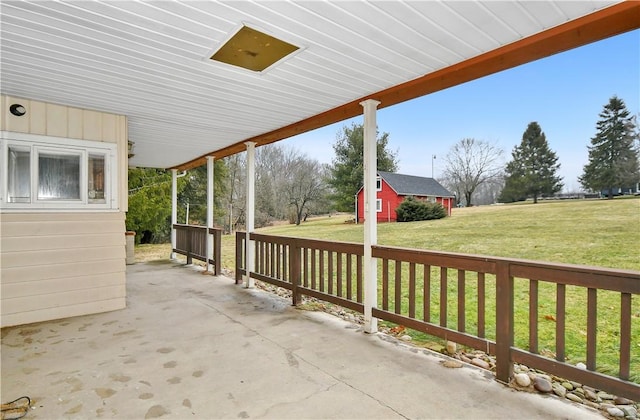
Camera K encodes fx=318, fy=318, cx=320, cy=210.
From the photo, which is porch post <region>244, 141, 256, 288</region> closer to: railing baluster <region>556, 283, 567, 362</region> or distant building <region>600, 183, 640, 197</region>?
railing baluster <region>556, 283, 567, 362</region>

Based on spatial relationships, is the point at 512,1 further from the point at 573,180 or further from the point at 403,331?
the point at 573,180

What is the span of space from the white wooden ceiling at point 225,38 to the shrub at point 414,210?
8846 mm

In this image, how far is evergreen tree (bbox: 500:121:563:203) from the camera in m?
16.8

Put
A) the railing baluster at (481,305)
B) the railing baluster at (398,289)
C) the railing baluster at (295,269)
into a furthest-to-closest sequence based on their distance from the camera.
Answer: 1. the railing baluster at (295,269)
2. the railing baluster at (398,289)
3. the railing baluster at (481,305)

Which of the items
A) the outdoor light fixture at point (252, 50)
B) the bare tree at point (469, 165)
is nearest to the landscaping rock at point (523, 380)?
the outdoor light fixture at point (252, 50)

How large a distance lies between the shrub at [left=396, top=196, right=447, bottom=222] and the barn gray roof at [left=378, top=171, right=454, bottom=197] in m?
1.13

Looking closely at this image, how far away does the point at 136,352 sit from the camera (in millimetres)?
2797

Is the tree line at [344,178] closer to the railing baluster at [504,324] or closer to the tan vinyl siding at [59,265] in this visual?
the tan vinyl siding at [59,265]

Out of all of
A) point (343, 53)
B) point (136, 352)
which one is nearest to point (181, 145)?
point (136, 352)

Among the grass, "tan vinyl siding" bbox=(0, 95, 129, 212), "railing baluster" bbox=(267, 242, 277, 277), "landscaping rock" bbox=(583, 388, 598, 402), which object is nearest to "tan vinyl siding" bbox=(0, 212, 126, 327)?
"tan vinyl siding" bbox=(0, 95, 129, 212)

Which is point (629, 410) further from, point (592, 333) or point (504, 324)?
point (504, 324)

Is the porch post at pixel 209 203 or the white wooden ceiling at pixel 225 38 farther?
the porch post at pixel 209 203

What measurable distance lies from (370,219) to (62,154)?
12.0 feet

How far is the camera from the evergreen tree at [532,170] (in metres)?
16.8
